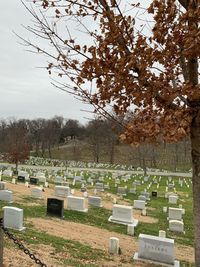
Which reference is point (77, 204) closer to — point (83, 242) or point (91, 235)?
point (91, 235)

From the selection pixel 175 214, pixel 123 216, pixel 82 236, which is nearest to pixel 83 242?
pixel 82 236

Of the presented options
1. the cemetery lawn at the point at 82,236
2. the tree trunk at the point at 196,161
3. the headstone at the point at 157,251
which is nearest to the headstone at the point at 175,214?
the cemetery lawn at the point at 82,236

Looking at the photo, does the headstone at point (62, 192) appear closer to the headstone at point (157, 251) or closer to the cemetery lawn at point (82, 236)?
the cemetery lawn at point (82, 236)

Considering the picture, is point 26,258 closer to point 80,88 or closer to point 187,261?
point 80,88

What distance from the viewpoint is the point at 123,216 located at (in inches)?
577

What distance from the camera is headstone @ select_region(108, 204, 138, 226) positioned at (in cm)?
1451

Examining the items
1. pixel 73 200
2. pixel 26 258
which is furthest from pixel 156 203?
pixel 26 258

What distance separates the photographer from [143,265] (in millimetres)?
9023

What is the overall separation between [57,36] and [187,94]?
214cm

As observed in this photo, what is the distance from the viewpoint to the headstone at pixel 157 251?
30.6 ft

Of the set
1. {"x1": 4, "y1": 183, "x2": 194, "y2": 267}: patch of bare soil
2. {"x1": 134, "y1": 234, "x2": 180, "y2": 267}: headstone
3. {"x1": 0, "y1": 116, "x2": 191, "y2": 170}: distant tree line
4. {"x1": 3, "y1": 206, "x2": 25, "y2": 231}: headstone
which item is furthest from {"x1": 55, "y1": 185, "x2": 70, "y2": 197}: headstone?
{"x1": 0, "y1": 116, "x2": 191, "y2": 170}: distant tree line

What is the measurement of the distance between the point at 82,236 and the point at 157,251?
111 inches

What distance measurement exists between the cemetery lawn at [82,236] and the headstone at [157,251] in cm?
37

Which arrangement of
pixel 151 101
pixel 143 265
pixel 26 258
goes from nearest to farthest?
pixel 151 101, pixel 26 258, pixel 143 265
